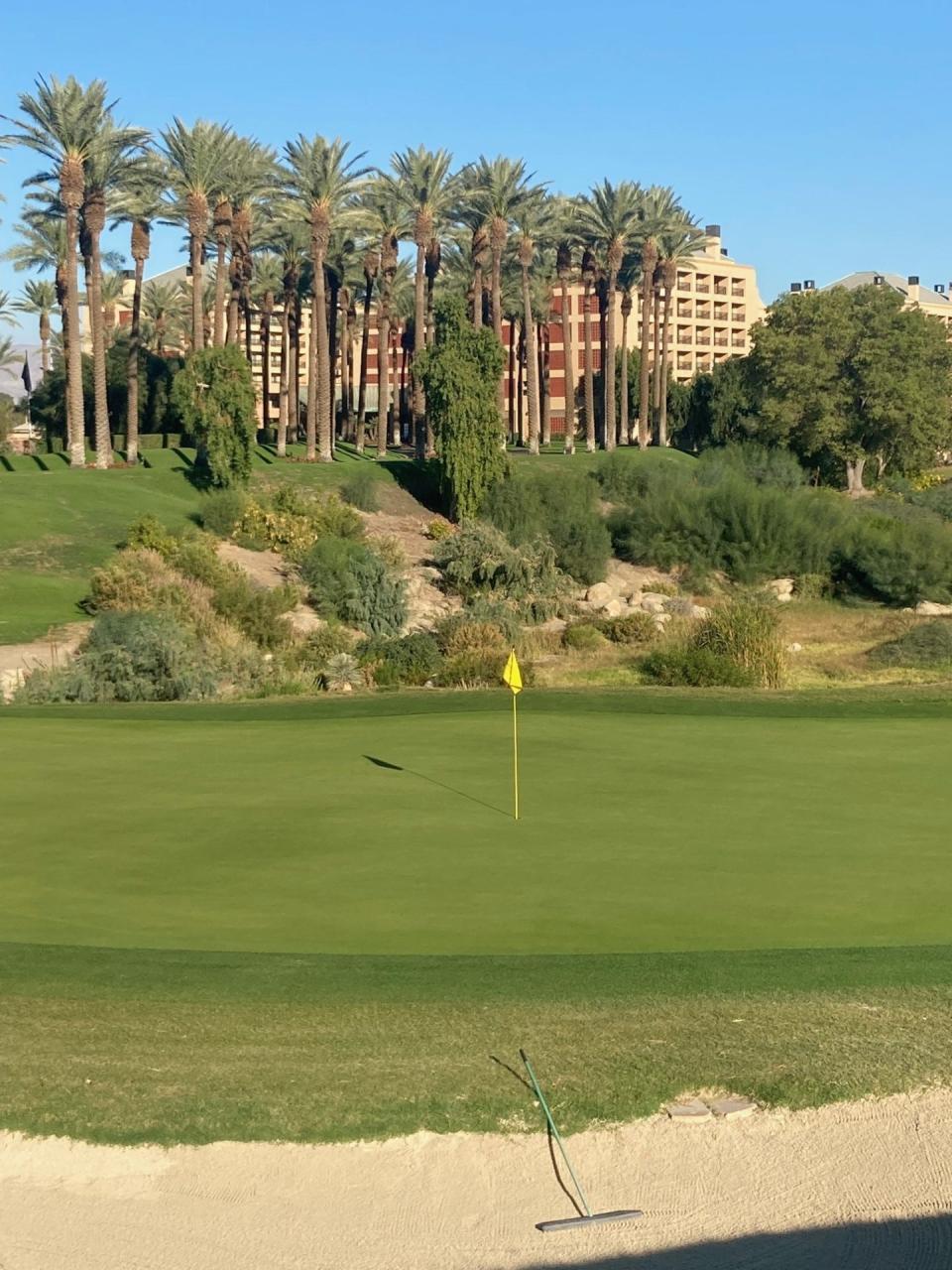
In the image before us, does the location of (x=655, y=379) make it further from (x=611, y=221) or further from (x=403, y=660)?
(x=403, y=660)

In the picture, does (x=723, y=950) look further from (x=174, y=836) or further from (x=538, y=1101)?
(x=174, y=836)

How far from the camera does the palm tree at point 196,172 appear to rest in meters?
63.7

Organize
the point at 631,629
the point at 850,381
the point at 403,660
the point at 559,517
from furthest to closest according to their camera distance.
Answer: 1. the point at 850,381
2. the point at 559,517
3. the point at 631,629
4. the point at 403,660

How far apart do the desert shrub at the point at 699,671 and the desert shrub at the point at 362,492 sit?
108 ft

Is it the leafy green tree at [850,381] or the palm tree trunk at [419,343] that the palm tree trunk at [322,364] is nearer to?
the palm tree trunk at [419,343]

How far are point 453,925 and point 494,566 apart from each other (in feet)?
125

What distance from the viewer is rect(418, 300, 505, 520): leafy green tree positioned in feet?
197

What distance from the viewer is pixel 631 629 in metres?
39.2

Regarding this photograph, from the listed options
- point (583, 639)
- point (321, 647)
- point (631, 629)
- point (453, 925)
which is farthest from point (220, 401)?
point (453, 925)

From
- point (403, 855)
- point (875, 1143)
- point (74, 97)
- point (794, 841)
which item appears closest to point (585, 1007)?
point (875, 1143)

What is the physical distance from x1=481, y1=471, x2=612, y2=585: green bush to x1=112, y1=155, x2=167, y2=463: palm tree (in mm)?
18754

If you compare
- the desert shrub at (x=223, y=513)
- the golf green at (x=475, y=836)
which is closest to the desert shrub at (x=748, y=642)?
the golf green at (x=475, y=836)

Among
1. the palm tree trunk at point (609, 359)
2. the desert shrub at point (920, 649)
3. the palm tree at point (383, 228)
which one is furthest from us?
the palm tree trunk at point (609, 359)

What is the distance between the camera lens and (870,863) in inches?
477
